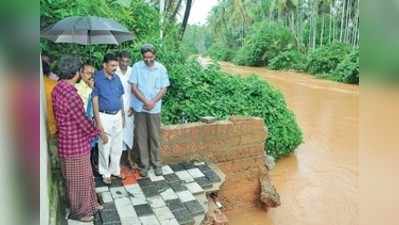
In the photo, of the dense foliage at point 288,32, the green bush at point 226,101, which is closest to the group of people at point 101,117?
the green bush at point 226,101

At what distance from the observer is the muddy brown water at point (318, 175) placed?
3.44 meters

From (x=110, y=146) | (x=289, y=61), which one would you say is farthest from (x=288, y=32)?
(x=110, y=146)

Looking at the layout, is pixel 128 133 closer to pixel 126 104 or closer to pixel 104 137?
pixel 126 104

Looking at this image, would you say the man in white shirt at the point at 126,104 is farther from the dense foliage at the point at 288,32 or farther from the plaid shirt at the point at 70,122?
the dense foliage at the point at 288,32

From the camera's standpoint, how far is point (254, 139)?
3.32 meters

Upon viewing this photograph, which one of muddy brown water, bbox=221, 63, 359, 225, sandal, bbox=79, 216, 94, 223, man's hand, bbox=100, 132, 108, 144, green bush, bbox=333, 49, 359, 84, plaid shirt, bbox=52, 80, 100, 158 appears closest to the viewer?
plaid shirt, bbox=52, 80, 100, 158

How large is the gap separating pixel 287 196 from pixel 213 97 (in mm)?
1204

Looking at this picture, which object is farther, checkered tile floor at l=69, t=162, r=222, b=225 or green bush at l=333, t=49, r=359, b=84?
green bush at l=333, t=49, r=359, b=84

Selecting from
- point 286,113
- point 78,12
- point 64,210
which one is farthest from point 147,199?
point 286,113

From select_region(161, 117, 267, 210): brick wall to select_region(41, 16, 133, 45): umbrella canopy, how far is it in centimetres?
77

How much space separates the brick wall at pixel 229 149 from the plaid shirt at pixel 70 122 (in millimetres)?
881

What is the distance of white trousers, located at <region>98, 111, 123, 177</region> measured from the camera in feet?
8.27

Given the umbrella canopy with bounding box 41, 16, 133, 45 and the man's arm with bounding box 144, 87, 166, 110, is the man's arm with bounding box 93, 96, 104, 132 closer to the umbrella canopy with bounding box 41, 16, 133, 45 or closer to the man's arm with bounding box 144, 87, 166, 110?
the man's arm with bounding box 144, 87, 166, 110

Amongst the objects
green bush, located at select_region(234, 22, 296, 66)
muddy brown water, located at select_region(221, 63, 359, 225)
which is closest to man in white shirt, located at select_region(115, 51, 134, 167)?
muddy brown water, located at select_region(221, 63, 359, 225)
